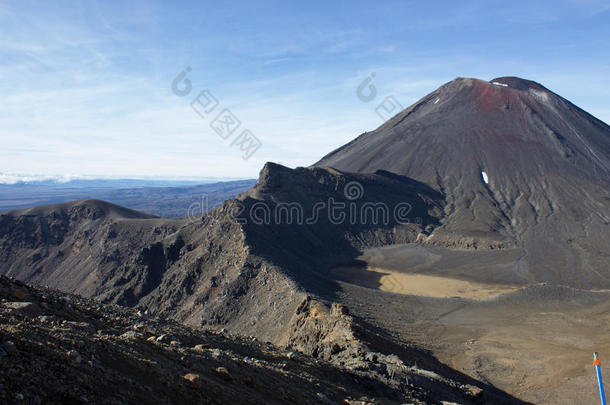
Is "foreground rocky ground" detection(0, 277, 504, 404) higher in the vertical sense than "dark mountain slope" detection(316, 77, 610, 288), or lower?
lower

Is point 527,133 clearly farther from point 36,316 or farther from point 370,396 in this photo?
point 36,316

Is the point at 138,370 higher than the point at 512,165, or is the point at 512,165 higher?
the point at 512,165

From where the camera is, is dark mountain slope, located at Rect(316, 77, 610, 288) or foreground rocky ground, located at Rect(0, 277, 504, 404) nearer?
foreground rocky ground, located at Rect(0, 277, 504, 404)

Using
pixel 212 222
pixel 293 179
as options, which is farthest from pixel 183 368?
pixel 293 179

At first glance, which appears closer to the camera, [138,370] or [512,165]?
[138,370]
